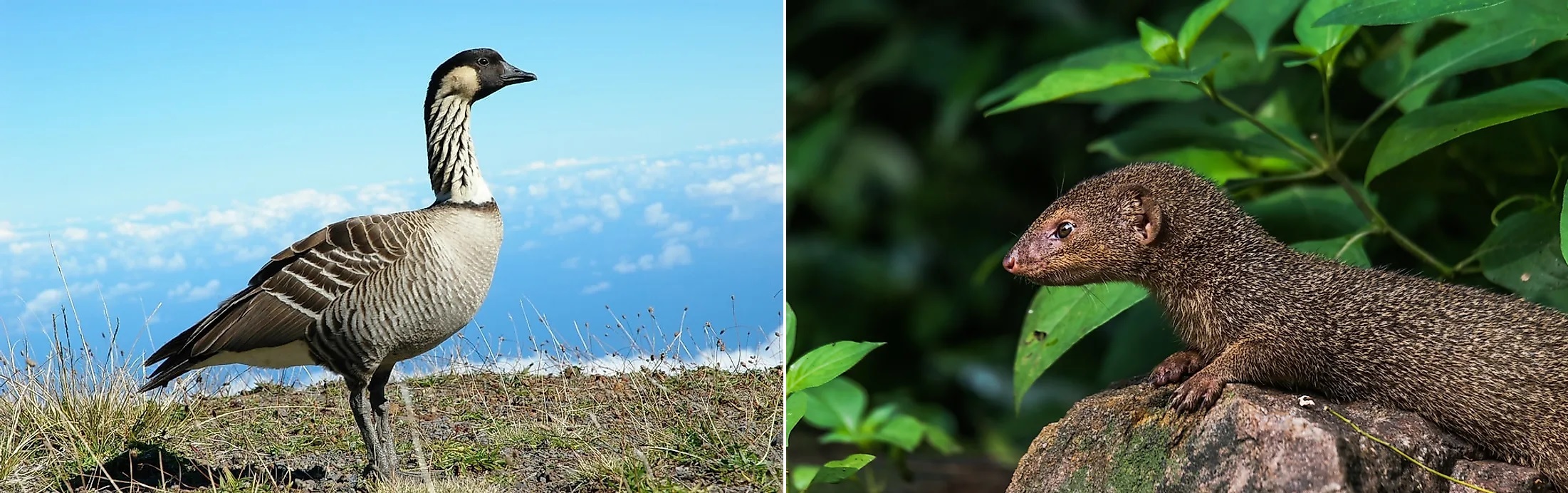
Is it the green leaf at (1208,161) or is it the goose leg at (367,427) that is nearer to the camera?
the green leaf at (1208,161)

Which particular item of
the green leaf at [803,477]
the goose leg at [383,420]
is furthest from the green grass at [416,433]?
the green leaf at [803,477]

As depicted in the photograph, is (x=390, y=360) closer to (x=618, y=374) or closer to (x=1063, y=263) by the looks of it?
(x=618, y=374)

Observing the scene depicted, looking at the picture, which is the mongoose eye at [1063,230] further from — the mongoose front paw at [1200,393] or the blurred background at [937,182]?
the blurred background at [937,182]

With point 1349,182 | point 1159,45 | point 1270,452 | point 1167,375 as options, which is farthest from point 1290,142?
point 1270,452

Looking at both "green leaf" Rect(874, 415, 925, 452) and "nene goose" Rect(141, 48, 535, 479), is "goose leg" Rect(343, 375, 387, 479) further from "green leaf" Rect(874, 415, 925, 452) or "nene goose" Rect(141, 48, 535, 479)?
"green leaf" Rect(874, 415, 925, 452)

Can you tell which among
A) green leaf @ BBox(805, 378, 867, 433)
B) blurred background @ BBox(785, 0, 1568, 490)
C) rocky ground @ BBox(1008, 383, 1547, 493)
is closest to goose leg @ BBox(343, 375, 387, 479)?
green leaf @ BBox(805, 378, 867, 433)
